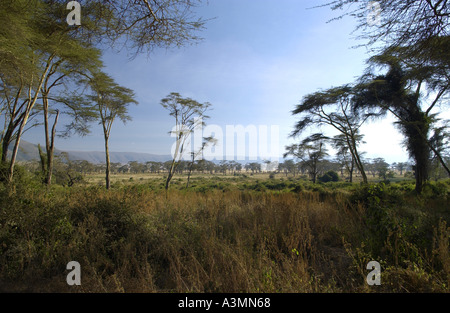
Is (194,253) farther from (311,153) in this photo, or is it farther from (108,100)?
(311,153)

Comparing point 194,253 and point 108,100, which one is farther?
point 108,100

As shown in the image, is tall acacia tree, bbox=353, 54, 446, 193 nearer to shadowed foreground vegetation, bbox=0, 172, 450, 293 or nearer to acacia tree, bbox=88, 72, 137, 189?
shadowed foreground vegetation, bbox=0, 172, 450, 293

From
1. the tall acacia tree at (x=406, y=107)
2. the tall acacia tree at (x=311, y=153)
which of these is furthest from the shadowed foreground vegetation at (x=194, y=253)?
the tall acacia tree at (x=311, y=153)

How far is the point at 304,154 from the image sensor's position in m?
30.1

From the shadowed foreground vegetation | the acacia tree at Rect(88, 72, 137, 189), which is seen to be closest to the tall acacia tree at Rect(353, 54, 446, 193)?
the shadowed foreground vegetation

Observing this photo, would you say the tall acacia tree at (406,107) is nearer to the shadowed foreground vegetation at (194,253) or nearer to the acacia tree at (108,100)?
the shadowed foreground vegetation at (194,253)

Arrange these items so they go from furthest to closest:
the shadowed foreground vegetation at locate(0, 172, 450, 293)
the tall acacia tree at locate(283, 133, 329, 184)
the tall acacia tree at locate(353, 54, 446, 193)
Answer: the tall acacia tree at locate(283, 133, 329, 184) → the tall acacia tree at locate(353, 54, 446, 193) → the shadowed foreground vegetation at locate(0, 172, 450, 293)

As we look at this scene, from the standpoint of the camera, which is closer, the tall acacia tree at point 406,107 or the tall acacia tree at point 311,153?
the tall acacia tree at point 406,107

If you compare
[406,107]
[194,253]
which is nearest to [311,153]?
[406,107]

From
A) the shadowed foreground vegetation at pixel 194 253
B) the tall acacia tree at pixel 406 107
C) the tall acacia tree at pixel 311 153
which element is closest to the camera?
the shadowed foreground vegetation at pixel 194 253
